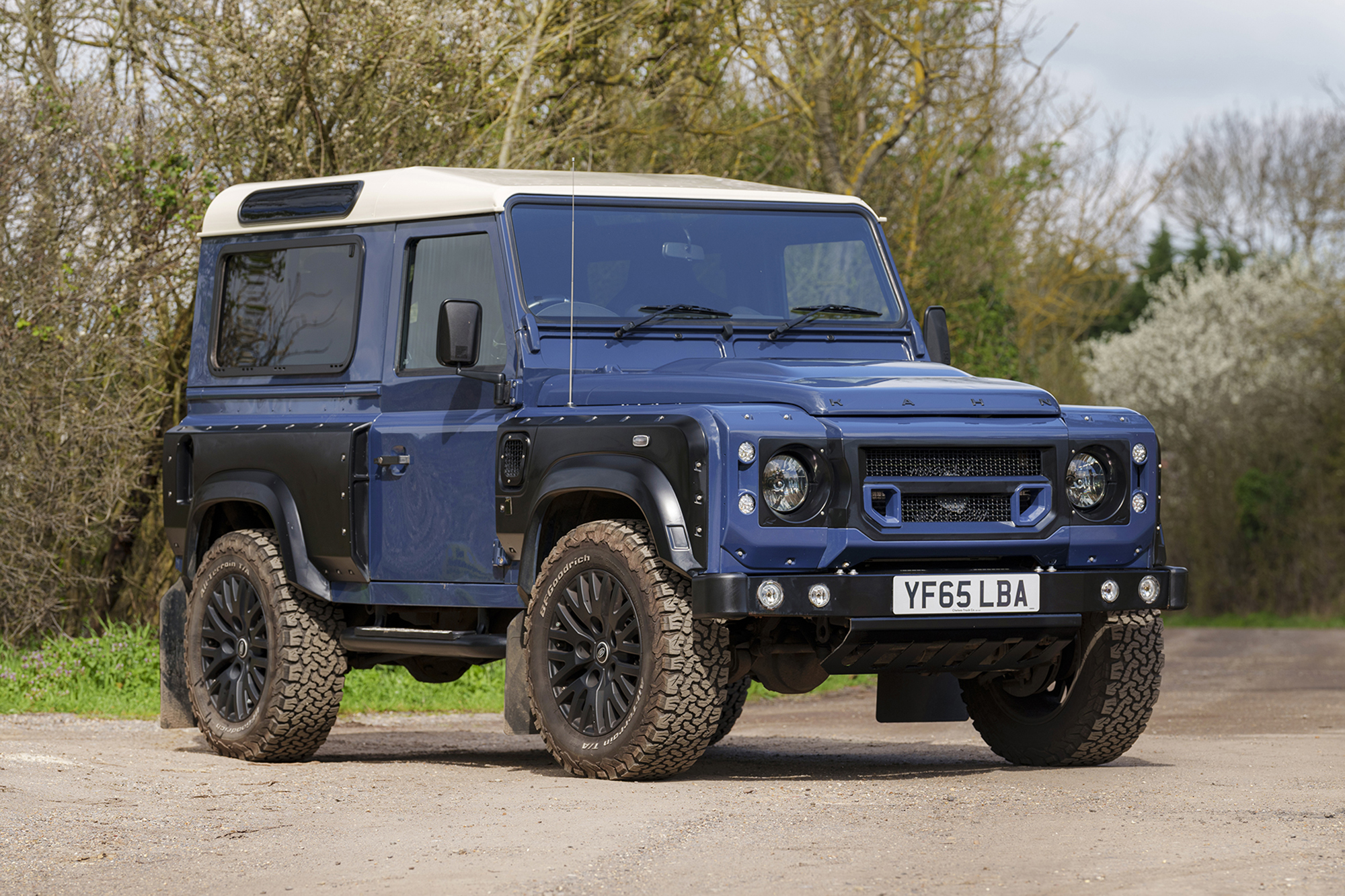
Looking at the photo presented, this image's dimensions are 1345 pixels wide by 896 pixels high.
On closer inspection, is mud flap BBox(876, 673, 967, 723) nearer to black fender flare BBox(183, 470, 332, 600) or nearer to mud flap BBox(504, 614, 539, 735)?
mud flap BBox(504, 614, 539, 735)

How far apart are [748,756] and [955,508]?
8.29 ft

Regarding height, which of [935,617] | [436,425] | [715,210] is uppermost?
[715,210]

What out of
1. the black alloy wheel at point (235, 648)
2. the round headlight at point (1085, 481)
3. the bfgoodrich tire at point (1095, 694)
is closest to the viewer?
the round headlight at point (1085, 481)

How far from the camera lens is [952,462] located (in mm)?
7637

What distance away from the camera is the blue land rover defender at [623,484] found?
7.46 meters

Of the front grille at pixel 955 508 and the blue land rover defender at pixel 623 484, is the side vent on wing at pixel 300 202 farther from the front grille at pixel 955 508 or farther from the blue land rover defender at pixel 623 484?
the front grille at pixel 955 508

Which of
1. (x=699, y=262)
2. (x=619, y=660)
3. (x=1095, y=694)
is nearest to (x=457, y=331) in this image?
(x=699, y=262)

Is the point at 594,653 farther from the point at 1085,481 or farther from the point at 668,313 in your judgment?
the point at 1085,481

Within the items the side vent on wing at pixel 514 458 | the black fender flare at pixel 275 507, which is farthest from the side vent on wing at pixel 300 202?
the side vent on wing at pixel 514 458

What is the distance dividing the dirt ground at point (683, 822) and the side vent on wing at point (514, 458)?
48.6 inches

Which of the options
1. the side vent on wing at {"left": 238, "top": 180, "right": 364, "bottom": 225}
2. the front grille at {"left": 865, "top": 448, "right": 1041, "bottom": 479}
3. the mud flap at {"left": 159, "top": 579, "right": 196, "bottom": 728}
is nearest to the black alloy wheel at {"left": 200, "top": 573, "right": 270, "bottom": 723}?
the mud flap at {"left": 159, "top": 579, "right": 196, "bottom": 728}

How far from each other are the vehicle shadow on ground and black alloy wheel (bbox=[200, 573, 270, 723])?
428mm

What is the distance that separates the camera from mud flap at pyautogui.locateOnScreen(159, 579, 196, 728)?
9.82 m

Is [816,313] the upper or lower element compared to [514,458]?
upper
